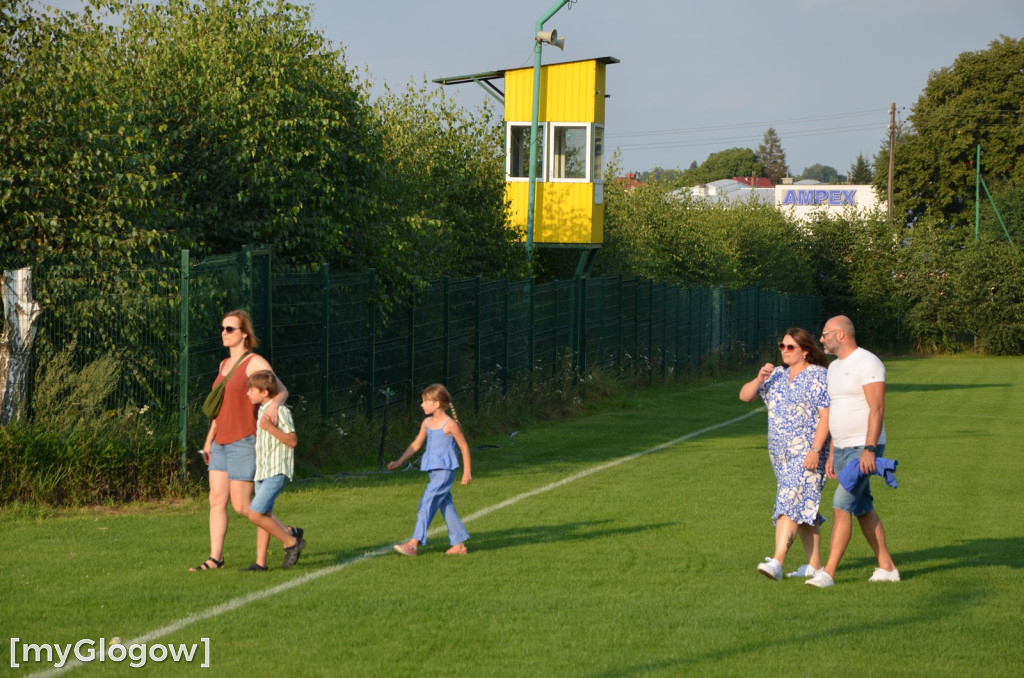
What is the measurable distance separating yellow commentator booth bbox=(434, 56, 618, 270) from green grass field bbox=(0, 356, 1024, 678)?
18762mm

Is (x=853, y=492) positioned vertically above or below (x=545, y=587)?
above

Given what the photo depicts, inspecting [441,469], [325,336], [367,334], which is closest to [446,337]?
[367,334]

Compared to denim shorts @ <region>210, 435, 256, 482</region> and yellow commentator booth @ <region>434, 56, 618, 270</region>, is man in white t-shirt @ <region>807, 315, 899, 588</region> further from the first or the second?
yellow commentator booth @ <region>434, 56, 618, 270</region>

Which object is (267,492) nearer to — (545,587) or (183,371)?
(545,587)

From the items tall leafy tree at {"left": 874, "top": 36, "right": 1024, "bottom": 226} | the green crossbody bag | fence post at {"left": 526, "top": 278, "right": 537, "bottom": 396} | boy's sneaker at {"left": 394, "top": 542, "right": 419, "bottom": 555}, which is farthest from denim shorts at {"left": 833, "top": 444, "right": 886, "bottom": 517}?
tall leafy tree at {"left": 874, "top": 36, "right": 1024, "bottom": 226}

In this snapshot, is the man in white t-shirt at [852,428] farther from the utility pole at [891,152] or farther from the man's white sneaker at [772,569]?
the utility pole at [891,152]

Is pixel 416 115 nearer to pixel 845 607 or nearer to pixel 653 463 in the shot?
pixel 653 463

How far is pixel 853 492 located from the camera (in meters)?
9.07

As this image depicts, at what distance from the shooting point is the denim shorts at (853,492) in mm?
9031

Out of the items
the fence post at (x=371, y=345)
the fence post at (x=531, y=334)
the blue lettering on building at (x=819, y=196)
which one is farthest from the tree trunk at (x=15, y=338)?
the blue lettering on building at (x=819, y=196)

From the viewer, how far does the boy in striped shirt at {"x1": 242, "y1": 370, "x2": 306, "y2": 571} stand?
9.24 m

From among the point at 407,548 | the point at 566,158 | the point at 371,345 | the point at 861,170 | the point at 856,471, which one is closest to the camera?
the point at 856,471

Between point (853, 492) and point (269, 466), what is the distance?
162 inches

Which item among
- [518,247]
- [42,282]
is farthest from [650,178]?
[42,282]
